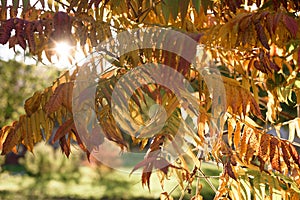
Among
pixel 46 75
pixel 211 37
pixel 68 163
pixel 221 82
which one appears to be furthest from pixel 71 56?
pixel 68 163

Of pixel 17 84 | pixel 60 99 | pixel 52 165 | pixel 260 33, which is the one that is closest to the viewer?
pixel 60 99

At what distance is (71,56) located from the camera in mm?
1810

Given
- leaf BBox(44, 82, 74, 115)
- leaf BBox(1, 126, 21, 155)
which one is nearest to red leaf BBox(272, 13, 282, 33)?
leaf BBox(44, 82, 74, 115)

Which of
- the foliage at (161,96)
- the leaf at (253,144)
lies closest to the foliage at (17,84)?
the foliage at (161,96)

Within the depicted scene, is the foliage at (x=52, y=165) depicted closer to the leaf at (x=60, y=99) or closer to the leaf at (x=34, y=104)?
the leaf at (x=34, y=104)

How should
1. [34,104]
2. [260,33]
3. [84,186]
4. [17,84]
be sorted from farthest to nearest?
[84,186] → [17,84] → [34,104] → [260,33]

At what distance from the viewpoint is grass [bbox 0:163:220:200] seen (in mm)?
7617

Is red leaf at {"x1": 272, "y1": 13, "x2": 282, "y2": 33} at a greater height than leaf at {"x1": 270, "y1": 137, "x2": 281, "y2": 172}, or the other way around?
red leaf at {"x1": 272, "y1": 13, "x2": 282, "y2": 33}

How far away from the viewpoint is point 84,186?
27.0 feet

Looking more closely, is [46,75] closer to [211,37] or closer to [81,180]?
[81,180]

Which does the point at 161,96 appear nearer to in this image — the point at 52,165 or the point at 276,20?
the point at 276,20

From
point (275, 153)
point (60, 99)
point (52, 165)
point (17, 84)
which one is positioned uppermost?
point (17, 84)

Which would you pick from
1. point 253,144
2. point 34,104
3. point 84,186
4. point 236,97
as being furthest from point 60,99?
point 84,186

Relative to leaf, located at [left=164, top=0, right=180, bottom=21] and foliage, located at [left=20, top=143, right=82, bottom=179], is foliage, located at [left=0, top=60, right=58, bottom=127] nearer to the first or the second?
foliage, located at [left=20, top=143, right=82, bottom=179]
